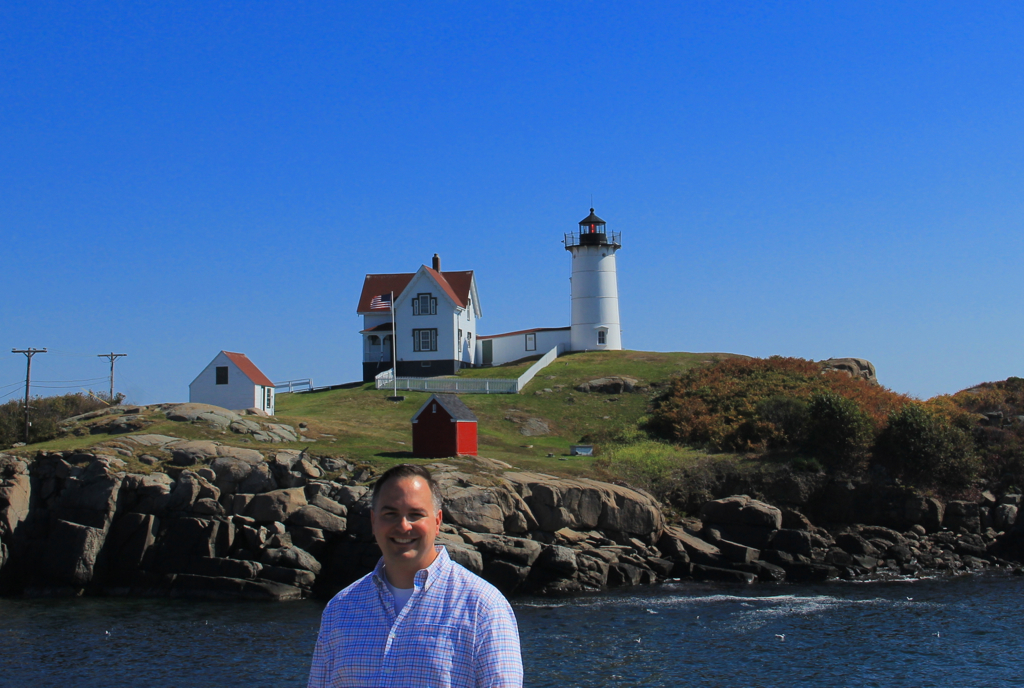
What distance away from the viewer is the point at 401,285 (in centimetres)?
6388

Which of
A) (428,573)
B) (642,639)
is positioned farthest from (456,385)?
(428,573)

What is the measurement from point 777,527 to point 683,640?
1188cm

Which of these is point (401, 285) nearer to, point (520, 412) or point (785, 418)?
point (520, 412)

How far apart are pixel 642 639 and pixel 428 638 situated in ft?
65.1

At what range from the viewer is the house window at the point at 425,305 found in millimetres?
59625

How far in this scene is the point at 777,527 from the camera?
33062 millimetres

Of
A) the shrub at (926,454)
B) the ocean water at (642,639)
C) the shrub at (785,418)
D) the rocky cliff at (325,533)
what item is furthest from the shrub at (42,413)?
the shrub at (926,454)

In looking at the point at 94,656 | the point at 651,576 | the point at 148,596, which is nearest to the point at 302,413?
the point at 148,596

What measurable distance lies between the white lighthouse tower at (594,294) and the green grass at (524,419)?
2366 millimetres

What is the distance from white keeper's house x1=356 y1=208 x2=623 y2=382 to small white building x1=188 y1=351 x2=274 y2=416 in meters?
15.1

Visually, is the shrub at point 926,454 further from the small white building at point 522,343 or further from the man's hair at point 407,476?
the man's hair at point 407,476

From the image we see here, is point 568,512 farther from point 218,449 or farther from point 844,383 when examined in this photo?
point 844,383

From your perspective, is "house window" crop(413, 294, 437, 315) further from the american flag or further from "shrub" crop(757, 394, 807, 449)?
"shrub" crop(757, 394, 807, 449)

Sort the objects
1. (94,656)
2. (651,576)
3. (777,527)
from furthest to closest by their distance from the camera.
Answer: (777,527), (651,576), (94,656)
